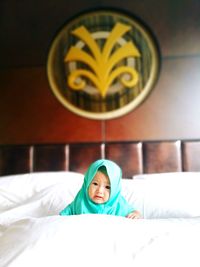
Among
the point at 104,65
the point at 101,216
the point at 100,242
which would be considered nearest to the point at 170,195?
the point at 101,216

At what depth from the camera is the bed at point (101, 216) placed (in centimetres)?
80

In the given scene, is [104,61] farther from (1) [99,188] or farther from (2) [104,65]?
(1) [99,188]

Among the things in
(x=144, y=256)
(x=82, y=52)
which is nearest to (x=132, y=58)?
(x=82, y=52)

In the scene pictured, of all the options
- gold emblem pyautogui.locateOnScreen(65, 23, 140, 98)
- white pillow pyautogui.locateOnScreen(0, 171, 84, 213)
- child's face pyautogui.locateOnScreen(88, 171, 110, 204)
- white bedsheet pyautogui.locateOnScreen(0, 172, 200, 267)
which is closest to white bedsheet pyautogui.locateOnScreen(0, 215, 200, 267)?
white bedsheet pyautogui.locateOnScreen(0, 172, 200, 267)

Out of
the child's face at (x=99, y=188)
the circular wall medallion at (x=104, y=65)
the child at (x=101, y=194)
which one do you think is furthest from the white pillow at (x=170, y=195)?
the circular wall medallion at (x=104, y=65)

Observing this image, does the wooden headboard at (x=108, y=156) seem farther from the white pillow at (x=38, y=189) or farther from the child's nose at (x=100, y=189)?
the child's nose at (x=100, y=189)

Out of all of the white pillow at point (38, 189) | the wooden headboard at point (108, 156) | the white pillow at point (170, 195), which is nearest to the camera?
the white pillow at point (170, 195)

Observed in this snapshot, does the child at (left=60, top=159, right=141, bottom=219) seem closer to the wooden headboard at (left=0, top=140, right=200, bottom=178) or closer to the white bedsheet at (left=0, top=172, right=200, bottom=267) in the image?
the white bedsheet at (left=0, top=172, right=200, bottom=267)

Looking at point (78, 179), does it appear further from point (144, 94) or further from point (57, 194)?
point (144, 94)

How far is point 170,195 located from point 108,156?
0.73m

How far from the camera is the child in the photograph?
4.18 ft

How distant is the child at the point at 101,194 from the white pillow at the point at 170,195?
0.20 m

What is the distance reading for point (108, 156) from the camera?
219 cm

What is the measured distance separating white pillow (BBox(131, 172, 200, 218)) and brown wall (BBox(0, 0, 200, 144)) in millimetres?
522
